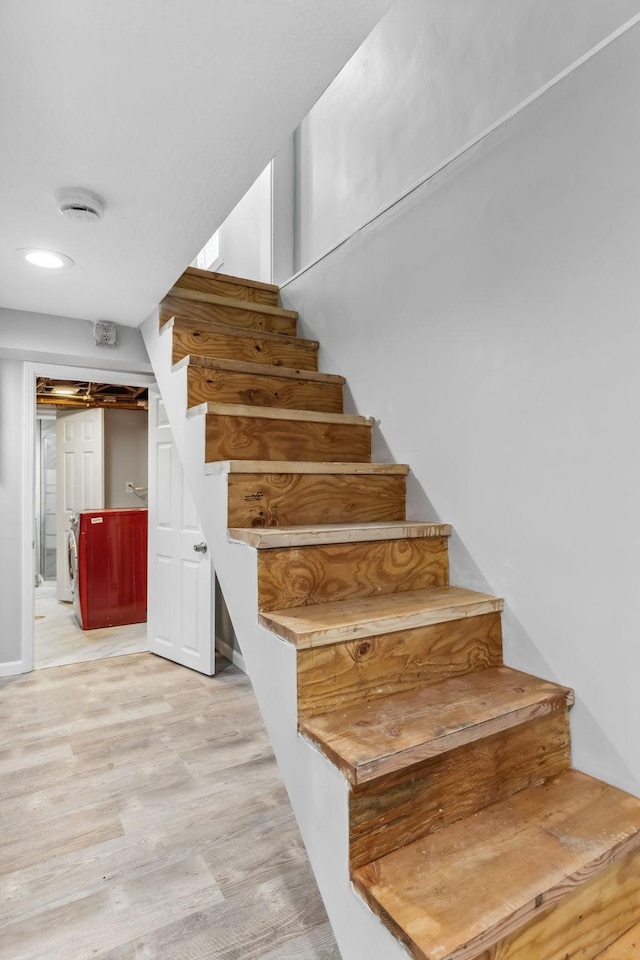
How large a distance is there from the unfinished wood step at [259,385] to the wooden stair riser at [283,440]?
228 mm

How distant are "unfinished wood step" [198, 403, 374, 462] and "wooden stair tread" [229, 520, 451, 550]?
1.18 feet

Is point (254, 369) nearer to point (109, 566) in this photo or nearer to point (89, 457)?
point (109, 566)

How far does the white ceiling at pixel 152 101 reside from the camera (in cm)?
103

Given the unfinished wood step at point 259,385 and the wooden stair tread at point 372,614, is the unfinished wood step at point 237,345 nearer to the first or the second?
the unfinished wood step at point 259,385

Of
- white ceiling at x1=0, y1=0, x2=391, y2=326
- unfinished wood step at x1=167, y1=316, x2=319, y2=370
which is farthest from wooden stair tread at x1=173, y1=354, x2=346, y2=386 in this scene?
white ceiling at x1=0, y1=0, x2=391, y2=326

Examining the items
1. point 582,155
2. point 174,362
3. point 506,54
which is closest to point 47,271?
point 174,362

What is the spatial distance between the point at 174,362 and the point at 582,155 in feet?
5.01

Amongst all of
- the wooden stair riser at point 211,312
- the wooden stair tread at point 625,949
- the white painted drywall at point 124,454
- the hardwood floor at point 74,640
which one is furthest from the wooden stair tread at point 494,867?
the white painted drywall at point 124,454

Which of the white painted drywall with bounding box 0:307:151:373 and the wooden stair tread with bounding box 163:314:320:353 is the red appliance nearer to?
the white painted drywall with bounding box 0:307:151:373

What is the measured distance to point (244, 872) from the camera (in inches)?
62.0

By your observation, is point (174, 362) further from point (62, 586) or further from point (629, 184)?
point (62, 586)

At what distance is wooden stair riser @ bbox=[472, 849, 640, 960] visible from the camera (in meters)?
0.88

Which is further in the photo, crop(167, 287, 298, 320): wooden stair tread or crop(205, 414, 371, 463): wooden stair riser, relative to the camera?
crop(167, 287, 298, 320): wooden stair tread

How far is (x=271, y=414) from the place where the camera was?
6.17ft
